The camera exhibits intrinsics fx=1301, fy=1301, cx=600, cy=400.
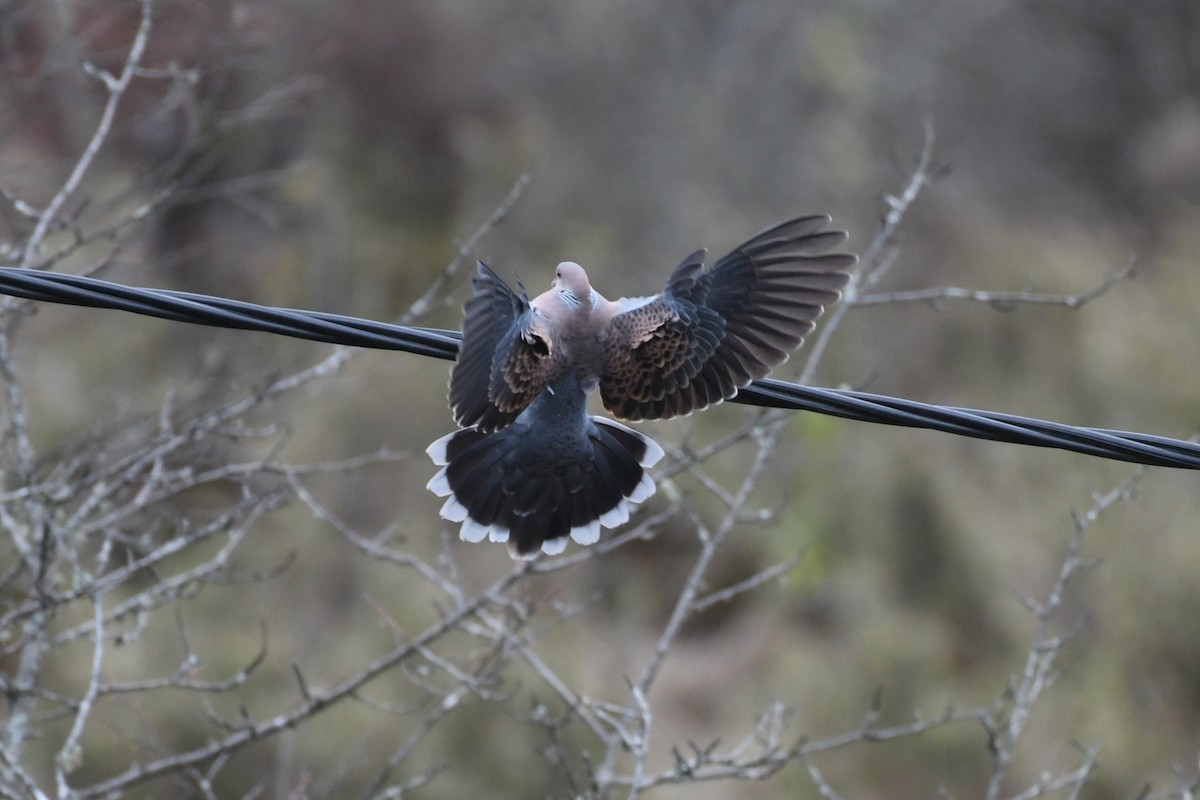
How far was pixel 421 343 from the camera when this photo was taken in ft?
9.32

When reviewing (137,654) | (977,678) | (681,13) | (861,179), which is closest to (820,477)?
(977,678)

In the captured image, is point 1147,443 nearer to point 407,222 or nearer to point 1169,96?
point 407,222

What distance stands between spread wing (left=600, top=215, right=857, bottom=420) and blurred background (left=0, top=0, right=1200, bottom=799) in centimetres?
69

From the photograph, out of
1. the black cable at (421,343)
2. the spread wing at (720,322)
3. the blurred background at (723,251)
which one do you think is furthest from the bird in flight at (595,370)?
the blurred background at (723,251)

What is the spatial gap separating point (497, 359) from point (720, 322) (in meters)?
0.78

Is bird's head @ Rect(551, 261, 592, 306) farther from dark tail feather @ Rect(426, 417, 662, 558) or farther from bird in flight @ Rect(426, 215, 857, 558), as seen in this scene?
dark tail feather @ Rect(426, 417, 662, 558)

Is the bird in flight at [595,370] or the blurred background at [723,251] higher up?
the blurred background at [723,251]

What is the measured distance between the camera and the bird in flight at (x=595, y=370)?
3.23 meters

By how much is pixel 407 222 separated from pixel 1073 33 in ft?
33.5

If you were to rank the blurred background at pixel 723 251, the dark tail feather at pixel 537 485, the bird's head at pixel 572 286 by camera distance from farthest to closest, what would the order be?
the blurred background at pixel 723 251, the dark tail feather at pixel 537 485, the bird's head at pixel 572 286

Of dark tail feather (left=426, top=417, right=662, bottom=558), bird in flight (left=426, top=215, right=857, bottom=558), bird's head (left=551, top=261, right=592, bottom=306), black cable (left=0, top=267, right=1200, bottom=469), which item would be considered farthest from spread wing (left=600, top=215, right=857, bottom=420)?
black cable (left=0, top=267, right=1200, bottom=469)

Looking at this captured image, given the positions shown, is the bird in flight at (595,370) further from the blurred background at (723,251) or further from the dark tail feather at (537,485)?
the blurred background at (723,251)

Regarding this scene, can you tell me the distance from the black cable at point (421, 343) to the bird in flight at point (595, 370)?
1.00 feet

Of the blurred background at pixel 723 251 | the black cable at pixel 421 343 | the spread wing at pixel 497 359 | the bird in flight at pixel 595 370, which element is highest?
the blurred background at pixel 723 251
